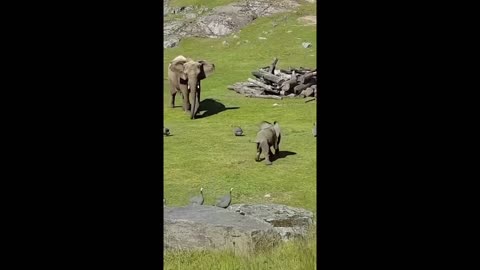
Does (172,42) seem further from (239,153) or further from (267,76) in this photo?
(239,153)

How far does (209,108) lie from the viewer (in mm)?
15055

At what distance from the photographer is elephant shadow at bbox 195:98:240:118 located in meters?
14.7

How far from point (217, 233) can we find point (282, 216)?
2.00 metres

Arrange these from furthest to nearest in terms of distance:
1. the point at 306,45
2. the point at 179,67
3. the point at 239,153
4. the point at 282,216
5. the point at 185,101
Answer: the point at 306,45
the point at 185,101
the point at 179,67
the point at 239,153
the point at 282,216

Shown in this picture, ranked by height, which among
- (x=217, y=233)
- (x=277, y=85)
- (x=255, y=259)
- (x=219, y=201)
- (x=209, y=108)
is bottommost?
(x=209, y=108)

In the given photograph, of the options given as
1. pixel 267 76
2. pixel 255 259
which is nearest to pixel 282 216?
pixel 255 259

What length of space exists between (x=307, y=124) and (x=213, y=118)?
2212mm

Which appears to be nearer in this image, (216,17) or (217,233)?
(217,233)

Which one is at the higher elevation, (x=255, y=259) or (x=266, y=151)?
(x=255, y=259)
